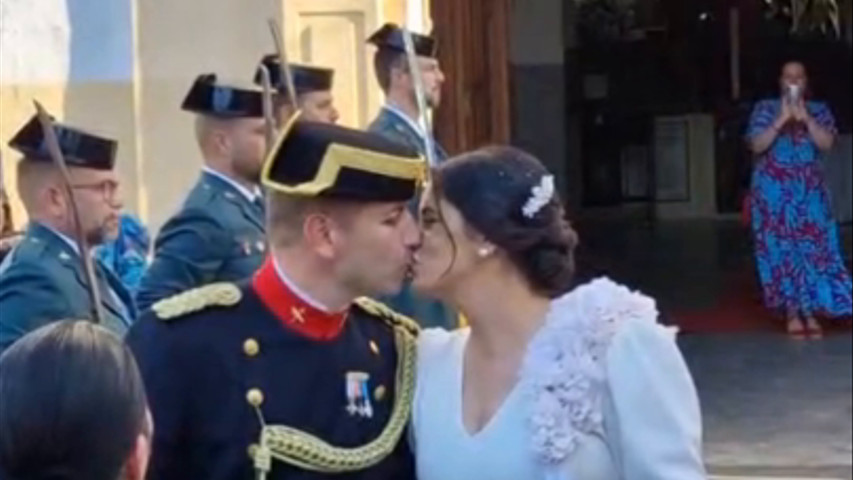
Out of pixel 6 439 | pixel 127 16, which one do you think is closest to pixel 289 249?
pixel 6 439

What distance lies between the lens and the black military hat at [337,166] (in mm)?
2818

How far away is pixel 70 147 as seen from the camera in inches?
180

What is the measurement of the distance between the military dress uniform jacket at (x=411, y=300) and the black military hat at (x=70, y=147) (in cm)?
65

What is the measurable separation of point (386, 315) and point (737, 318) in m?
8.27

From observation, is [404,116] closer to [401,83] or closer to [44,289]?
[401,83]

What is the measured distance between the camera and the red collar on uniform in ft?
9.32

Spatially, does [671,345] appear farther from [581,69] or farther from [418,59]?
[581,69]

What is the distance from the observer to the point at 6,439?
1872mm

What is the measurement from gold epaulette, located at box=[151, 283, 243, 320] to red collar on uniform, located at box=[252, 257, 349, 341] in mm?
41

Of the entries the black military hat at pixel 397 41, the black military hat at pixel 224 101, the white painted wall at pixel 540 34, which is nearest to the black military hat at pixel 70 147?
the black military hat at pixel 224 101

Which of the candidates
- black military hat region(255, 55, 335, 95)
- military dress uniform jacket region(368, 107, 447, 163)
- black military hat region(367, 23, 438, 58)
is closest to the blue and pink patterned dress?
black military hat region(367, 23, 438, 58)

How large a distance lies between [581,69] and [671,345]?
13.7 m

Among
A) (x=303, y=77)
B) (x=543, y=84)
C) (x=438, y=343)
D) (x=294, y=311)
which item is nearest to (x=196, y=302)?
(x=294, y=311)

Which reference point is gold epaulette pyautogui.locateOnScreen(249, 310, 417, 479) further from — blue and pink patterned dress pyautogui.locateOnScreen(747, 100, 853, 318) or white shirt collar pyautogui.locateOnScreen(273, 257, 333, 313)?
blue and pink patterned dress pyautogui.locateOnScreen(747, 100, 853, 318)
